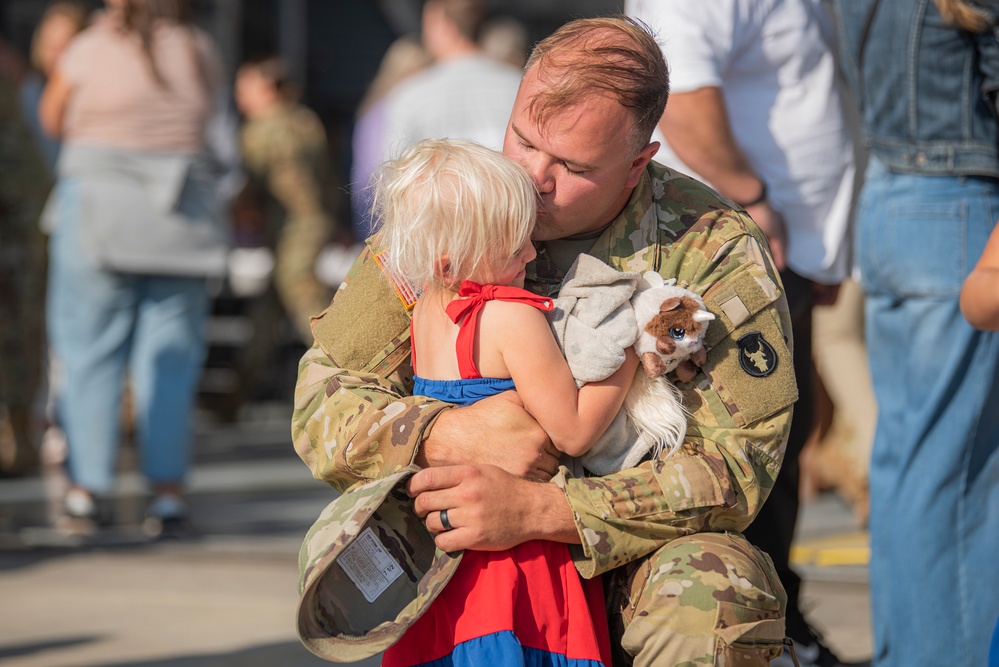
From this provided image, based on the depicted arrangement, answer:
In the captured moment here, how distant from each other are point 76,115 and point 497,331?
350cm

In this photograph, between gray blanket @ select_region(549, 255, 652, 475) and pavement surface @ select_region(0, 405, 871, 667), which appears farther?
pavement surface @ select_region(0, 405, 871, 667)

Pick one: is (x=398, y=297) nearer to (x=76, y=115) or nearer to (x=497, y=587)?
(x=497, y=587)

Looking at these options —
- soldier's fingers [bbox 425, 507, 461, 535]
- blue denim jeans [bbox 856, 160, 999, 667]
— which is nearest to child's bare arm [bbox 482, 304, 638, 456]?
soldier's fingers [bbox 425, 507, 461, 535]

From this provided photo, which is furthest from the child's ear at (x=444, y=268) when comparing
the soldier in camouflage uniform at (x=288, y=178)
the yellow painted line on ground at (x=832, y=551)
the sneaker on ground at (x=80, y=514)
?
the soldier in camouflage uniform at (x=288, y=178)

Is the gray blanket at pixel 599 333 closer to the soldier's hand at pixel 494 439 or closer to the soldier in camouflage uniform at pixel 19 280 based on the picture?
the soldier's hand at pixel 494 439

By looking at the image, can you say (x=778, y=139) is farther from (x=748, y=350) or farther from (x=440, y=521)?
(x=440, y=521)

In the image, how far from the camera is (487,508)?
6.98 feet

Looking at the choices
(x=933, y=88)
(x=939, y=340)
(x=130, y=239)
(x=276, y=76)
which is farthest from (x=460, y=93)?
(x=276, y=76)

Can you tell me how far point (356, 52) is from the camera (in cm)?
1290

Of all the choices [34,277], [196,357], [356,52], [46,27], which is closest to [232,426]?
[34,277]

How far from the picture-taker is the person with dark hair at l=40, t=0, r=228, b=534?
5.09 m

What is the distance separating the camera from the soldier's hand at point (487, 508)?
2.13m

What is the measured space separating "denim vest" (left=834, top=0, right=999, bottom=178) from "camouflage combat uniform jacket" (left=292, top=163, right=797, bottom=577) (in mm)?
703

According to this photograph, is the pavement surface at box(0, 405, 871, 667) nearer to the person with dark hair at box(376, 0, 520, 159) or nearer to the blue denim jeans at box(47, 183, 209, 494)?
the blue denim jeans at box(47, 183, 209, 494)
